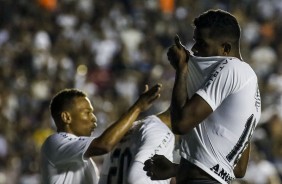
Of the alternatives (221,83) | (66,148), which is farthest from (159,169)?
(66,148)

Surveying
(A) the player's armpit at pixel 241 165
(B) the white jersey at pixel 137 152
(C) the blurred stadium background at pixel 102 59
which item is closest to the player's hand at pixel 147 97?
(B) the white jersey at pixel 137 152

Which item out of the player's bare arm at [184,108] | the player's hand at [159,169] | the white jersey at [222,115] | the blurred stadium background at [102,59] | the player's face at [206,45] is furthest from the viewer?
the blurred stadium background at [102,59]

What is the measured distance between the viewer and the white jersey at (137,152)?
6.60 m

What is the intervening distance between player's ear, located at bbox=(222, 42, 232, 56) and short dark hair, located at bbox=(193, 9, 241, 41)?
47mm

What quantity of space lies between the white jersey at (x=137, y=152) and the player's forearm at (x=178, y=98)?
1276 mm

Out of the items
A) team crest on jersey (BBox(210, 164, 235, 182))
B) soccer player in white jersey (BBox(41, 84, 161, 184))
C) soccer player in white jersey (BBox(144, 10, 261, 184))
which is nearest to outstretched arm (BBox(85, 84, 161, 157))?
soccer player in white jersey (BBox(41, 84, 161, 184))

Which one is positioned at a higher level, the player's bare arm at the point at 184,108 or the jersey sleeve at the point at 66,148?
the player's bare arm at the point at 184,108

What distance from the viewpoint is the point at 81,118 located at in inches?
289

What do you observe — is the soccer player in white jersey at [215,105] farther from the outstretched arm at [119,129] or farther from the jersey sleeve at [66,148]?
the jersey sleeve at [66,148]

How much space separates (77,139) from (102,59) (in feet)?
34.4

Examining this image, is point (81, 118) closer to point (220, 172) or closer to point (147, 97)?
point (147, 97)

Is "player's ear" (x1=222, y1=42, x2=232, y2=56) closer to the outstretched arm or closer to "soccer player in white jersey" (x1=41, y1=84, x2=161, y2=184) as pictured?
"soccer player in white jersey" (x1=41, y1=84, x2=161, y2=184)

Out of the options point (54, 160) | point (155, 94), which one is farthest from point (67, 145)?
point (155, 94)

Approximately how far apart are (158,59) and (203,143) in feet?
37.0
